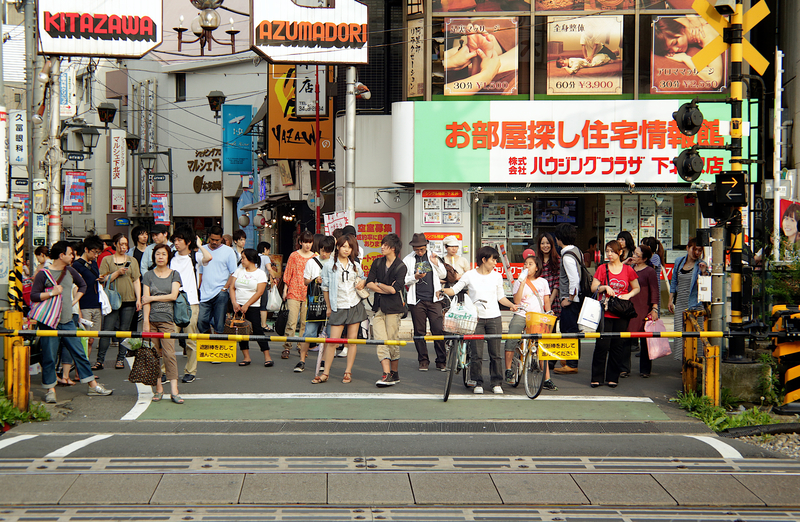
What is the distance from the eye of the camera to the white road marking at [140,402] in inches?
312

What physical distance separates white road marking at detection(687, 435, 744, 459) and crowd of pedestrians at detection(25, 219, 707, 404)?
2.09 m

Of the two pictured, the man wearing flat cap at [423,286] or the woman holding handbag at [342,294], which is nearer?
the woman holding handbag at [342,294]

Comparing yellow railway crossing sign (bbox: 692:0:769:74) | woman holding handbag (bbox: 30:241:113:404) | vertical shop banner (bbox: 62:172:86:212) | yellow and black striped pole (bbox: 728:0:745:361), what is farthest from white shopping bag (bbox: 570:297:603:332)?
vertical shop banner (bbox: 62:172:86:212)

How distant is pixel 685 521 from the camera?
516 cm

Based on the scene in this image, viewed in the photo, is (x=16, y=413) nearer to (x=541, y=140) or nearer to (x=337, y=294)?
(x=337, y=294)

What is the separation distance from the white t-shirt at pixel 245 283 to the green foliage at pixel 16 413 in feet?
10.7

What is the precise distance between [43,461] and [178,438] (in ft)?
3.82

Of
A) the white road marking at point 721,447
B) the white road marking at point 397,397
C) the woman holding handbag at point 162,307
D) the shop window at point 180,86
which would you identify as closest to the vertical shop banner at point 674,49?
the white road marking at point 397,397

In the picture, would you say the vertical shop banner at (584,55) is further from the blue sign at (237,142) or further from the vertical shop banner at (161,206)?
the vertical shop banner at (161,206)

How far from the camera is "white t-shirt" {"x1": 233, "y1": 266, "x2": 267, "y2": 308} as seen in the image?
34.9 ft

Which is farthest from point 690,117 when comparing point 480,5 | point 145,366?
point 480,5

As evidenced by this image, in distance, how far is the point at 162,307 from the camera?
860cm

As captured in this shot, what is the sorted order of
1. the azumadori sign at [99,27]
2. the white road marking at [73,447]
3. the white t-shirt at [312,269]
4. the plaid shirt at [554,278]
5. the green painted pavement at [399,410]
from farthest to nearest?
the azumadori sign at [99,27]
the white t-shirt at [312,269]
the plaid shirt at [554,278]
the green painted pavement at [399,410]
the white road marking at [73,447]

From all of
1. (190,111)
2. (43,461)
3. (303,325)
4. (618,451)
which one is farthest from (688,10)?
(190,111)
